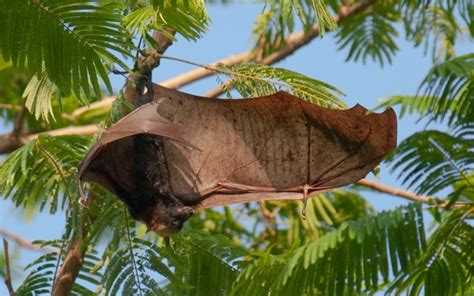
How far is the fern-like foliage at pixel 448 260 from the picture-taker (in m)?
2.88

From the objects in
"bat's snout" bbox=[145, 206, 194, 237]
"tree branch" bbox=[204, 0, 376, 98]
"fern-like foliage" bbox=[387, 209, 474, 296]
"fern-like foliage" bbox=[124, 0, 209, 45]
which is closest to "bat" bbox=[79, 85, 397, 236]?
"bat's snout" bbox=[145, 206, 194, 237]

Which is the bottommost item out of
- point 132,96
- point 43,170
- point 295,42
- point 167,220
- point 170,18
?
point 167,220

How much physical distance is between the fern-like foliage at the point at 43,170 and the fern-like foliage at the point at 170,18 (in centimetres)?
36

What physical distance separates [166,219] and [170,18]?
0.40 metres

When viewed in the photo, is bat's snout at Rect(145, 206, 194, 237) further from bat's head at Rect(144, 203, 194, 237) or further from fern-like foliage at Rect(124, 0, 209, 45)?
fern-like foliage at Rect(124, 0, 209, 45)

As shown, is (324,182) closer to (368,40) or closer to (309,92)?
(309,92)

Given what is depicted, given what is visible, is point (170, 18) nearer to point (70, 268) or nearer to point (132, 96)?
point (132, 96)

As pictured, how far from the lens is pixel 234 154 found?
2762 millimetres

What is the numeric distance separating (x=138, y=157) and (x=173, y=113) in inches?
4.5

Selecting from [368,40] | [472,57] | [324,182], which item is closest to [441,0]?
[368,40]

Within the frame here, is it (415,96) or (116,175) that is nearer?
(116,175)

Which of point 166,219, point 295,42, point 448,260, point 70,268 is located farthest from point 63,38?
point 295,42

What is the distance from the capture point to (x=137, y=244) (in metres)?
2.70

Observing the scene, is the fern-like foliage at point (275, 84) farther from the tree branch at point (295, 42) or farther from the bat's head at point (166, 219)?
the tree branch at point (295, 42)
